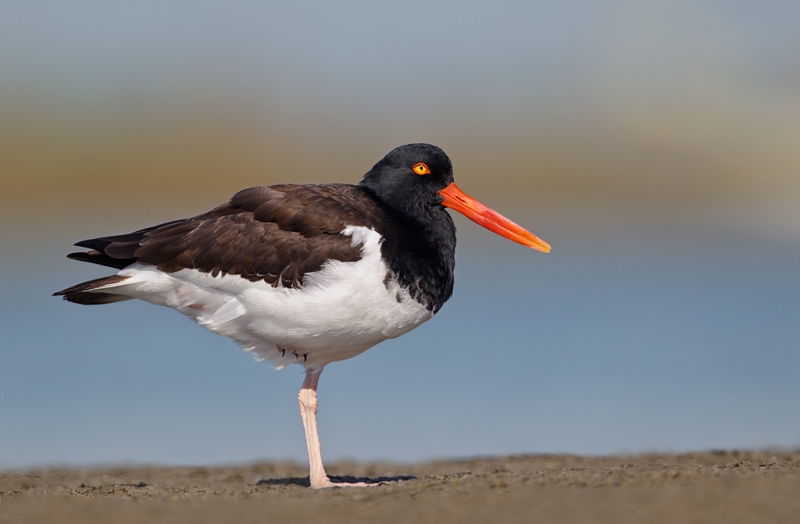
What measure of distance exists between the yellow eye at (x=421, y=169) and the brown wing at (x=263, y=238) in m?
0.41

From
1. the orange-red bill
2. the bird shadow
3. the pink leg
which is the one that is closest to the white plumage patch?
the pink leg

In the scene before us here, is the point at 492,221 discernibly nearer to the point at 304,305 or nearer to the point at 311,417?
the point at 304,305

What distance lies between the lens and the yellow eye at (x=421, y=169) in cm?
667

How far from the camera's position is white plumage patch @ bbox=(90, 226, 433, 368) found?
19.1 feet

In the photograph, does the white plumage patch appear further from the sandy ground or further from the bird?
the sandy ground

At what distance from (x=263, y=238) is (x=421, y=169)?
1.24 meters

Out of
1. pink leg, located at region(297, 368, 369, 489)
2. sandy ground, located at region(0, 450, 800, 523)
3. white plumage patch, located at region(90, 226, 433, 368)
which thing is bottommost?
sandy ground, located at region(0, 450, 800, 523)

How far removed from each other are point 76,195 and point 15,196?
1276 millimetres

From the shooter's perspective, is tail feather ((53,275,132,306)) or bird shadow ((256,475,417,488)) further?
bird shadow ((256,475,417,488))

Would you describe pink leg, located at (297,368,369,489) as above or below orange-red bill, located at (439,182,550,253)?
below

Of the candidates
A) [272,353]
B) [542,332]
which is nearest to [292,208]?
[272,353]

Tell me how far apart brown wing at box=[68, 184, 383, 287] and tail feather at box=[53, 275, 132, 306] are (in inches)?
7.5

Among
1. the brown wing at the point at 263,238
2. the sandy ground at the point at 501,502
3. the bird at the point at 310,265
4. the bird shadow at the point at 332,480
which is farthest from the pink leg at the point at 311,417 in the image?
the sandy ground at the point at 501,502

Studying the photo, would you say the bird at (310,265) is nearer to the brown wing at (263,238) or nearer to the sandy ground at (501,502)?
the brown wing at (263,238)
